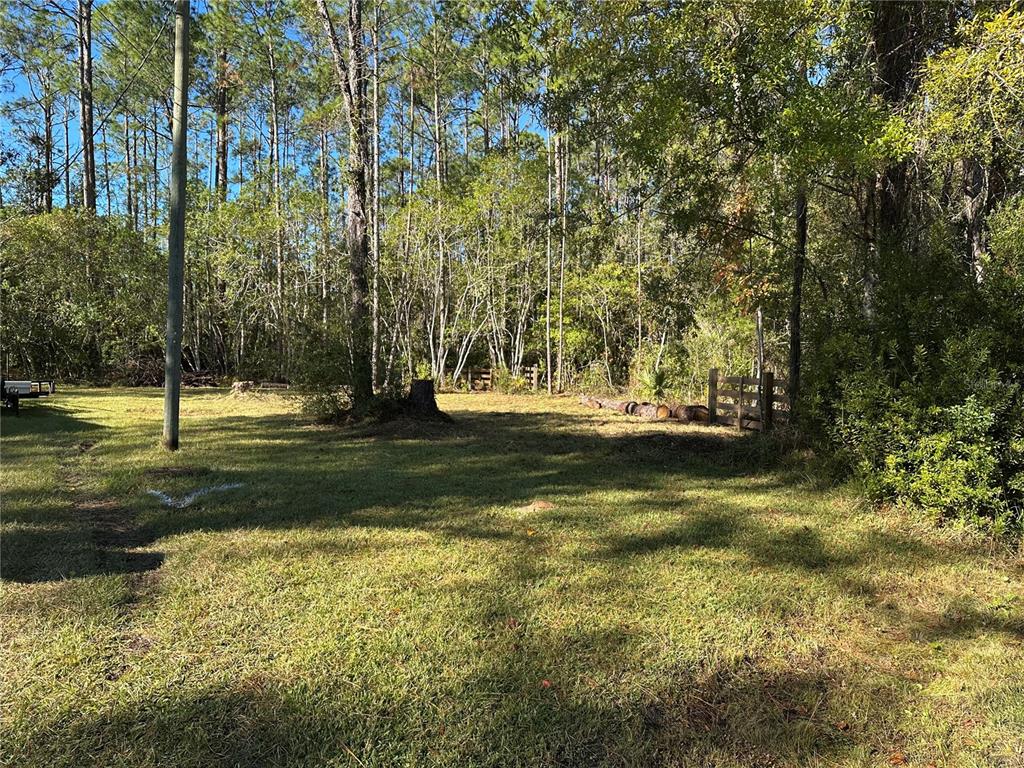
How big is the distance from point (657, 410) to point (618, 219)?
4.31m

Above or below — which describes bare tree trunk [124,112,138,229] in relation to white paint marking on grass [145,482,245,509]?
above

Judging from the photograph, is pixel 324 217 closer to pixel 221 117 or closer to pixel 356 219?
pixel 221 117

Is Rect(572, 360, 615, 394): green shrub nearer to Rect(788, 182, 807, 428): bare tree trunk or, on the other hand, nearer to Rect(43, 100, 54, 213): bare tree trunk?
Rect(788, 182, 807, 428): bare tree trunk

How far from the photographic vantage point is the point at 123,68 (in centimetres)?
2286

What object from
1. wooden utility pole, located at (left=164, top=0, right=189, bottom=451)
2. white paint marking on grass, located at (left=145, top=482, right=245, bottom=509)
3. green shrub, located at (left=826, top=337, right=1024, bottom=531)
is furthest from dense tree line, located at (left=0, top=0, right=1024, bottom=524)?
white paint marking on grass, located at (left=145, top=482, right=245, bottom=509)

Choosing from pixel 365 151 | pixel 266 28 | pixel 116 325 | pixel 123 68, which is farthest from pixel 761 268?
pixel 123 68

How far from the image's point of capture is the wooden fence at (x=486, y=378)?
60.7 feet

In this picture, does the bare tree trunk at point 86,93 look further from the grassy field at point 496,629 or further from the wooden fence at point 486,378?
the grassy field at point 496,629

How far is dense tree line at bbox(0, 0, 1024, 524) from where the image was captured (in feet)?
15.5

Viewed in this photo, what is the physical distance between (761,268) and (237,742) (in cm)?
722

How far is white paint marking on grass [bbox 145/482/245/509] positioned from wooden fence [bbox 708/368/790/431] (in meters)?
6.25

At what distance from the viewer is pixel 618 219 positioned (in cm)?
867

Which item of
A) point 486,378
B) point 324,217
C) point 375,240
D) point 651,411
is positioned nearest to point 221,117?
point 324,217

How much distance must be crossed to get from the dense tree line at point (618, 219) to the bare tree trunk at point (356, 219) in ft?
0.23
